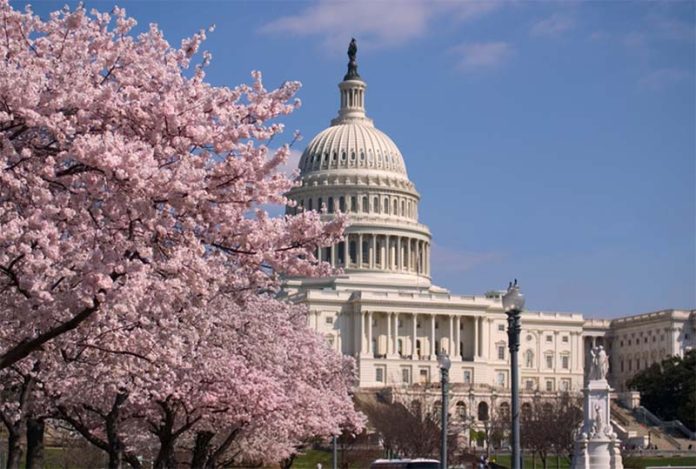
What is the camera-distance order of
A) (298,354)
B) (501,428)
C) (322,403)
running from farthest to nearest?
(501,428)
(322,403)
(298,354)

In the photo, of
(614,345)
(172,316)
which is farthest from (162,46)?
(614,345)

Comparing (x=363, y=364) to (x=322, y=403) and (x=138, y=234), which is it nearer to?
(x=322, y=403)

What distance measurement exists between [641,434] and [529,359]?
4699 centimetres

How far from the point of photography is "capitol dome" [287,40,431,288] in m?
170

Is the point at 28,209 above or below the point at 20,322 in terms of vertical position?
above

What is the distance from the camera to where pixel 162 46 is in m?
20.0

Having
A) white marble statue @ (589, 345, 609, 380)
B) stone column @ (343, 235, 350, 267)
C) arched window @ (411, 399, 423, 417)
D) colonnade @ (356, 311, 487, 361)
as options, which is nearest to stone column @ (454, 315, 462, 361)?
colonnade @ (356, 311, 487, 361)

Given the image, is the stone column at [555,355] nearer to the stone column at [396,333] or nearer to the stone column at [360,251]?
the stone column at [396,333]

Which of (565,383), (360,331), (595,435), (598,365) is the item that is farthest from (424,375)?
(595,435)

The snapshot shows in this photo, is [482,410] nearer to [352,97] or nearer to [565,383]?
[565,383]

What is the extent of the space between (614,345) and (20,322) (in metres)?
168

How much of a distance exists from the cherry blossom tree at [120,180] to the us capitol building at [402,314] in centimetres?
13073

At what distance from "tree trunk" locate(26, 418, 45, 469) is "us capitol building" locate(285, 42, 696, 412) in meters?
111

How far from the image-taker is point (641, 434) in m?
126
